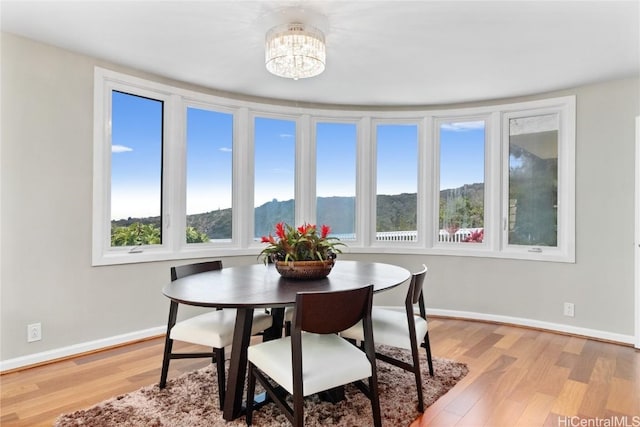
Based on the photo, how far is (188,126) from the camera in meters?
3.75

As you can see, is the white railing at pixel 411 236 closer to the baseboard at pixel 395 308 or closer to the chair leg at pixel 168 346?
the baseboard at pixel 395 308

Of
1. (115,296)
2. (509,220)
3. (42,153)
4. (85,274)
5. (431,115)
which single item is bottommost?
(115,296)

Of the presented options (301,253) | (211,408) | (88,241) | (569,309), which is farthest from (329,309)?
(569,309)

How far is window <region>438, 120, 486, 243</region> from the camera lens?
419 cm

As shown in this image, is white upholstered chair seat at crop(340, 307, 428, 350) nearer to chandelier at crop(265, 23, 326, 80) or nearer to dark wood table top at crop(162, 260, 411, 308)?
dark wood table top at crop(162, 260, 411, 308)

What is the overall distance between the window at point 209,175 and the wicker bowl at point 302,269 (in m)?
1.76

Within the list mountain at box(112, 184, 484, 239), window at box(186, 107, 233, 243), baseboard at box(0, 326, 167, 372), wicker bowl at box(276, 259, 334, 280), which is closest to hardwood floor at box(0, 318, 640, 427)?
baseboard at box(0, 326, 167, 372)

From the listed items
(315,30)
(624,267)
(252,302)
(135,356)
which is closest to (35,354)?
(135,356)

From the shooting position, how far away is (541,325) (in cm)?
374

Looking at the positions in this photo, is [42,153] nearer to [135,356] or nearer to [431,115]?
[135,356]

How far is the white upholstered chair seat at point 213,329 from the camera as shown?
2141 mm

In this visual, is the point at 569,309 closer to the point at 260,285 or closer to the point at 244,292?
the point at 260,285

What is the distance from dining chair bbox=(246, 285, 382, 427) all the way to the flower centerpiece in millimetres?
446

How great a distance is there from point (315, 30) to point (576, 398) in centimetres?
279
